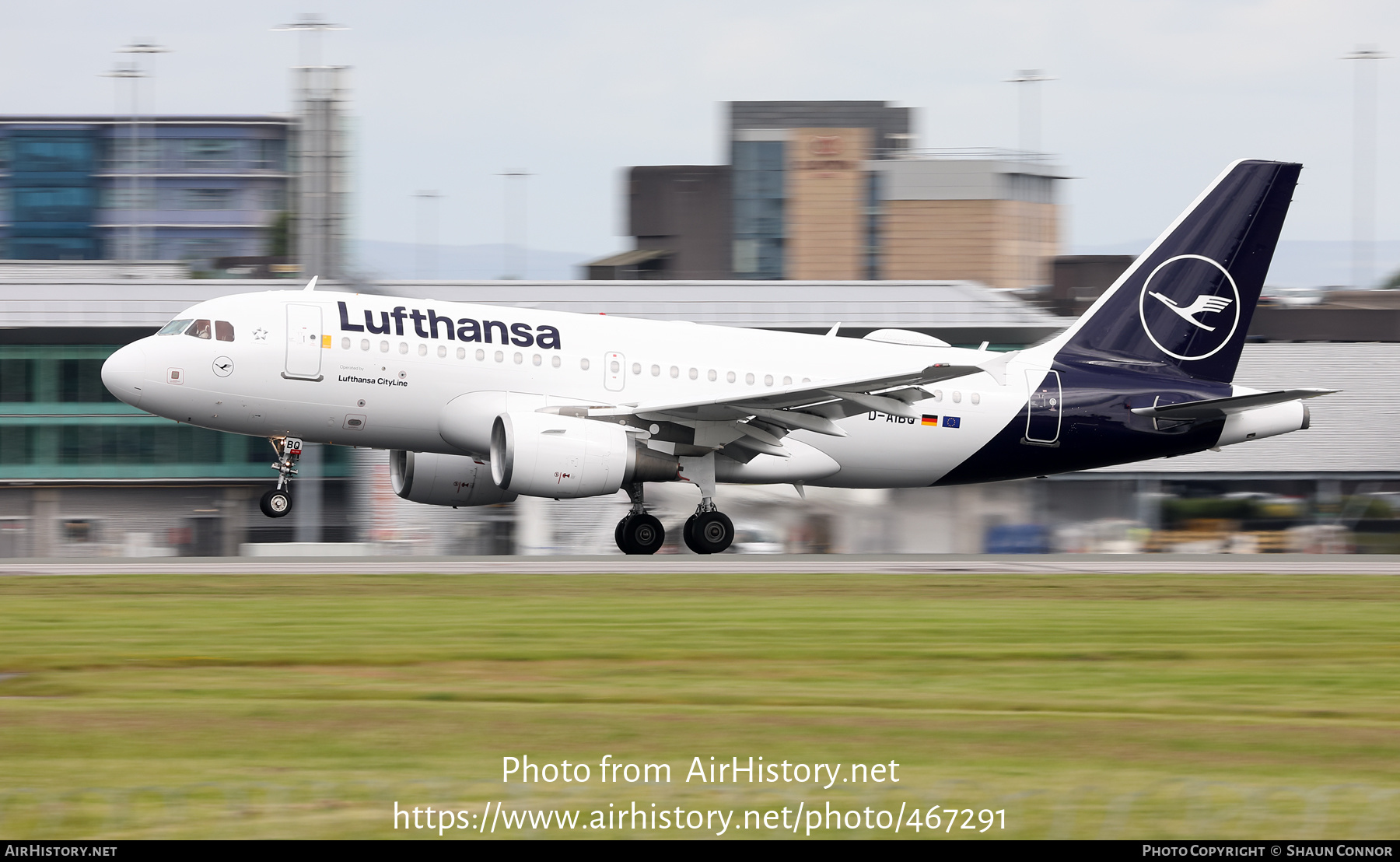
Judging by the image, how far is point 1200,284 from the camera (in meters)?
29.7

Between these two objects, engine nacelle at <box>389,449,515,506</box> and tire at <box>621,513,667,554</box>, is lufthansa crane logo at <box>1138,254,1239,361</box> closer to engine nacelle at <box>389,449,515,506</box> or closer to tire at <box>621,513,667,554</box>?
tire at <box>621,513,667,554</box>

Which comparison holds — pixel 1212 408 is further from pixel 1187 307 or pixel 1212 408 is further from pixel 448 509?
pixel 448 509

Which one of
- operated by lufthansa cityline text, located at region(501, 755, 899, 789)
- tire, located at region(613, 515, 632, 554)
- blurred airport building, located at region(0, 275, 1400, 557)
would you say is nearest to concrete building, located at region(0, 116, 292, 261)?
blurred airport building, located at region(0, 275, 1400, 557)

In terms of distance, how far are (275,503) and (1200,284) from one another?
18018mm

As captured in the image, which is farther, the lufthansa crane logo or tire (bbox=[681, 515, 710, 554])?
the lufthansa crane logo

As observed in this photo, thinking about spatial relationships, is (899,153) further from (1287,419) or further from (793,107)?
(1287,419)

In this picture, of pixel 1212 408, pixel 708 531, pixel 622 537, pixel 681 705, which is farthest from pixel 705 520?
pixel 681 705

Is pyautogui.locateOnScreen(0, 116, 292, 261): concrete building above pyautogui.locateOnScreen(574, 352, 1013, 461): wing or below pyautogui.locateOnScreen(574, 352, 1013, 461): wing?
above

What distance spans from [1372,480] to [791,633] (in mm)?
32950

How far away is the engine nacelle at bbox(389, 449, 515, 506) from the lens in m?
27.6

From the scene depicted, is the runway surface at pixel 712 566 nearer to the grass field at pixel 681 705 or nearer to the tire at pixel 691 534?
the tire at pixel 691 534

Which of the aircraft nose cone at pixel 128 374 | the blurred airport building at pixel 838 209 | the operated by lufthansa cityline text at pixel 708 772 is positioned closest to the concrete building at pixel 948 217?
the blurred airport building at pixel 838 209

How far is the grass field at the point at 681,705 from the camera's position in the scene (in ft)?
28.1

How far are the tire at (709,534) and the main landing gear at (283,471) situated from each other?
697 centimetres
